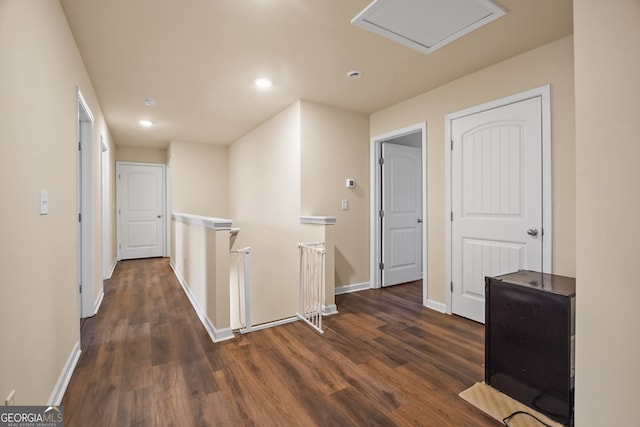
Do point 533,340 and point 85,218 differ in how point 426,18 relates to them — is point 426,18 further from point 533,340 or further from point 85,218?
point 85,218

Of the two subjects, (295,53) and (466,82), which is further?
(466,82)

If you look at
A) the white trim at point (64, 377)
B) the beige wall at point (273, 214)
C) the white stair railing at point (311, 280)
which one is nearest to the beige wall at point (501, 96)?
the white stair railing at point (311, 280)

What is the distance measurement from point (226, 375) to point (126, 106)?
3.62 m

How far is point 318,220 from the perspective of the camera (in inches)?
124

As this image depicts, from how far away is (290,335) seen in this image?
259 centimetres

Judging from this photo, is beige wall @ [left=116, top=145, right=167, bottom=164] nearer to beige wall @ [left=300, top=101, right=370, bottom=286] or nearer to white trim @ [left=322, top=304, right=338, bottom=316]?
beige wall @ [left=300, top=101, right=370, bottom=286]

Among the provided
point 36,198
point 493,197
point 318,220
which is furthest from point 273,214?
point 36,198

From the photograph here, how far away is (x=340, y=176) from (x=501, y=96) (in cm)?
188

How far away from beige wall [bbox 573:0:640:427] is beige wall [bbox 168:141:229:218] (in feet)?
19.7

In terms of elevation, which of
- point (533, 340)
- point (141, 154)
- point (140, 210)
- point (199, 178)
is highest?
point (141, 154)

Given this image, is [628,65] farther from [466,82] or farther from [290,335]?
[290,335]

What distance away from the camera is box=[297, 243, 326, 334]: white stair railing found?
294 cm

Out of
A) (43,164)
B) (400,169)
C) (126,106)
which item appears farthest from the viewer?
(400,169)

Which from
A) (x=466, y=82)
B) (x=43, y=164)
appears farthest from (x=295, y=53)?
(x=43, y=164)
